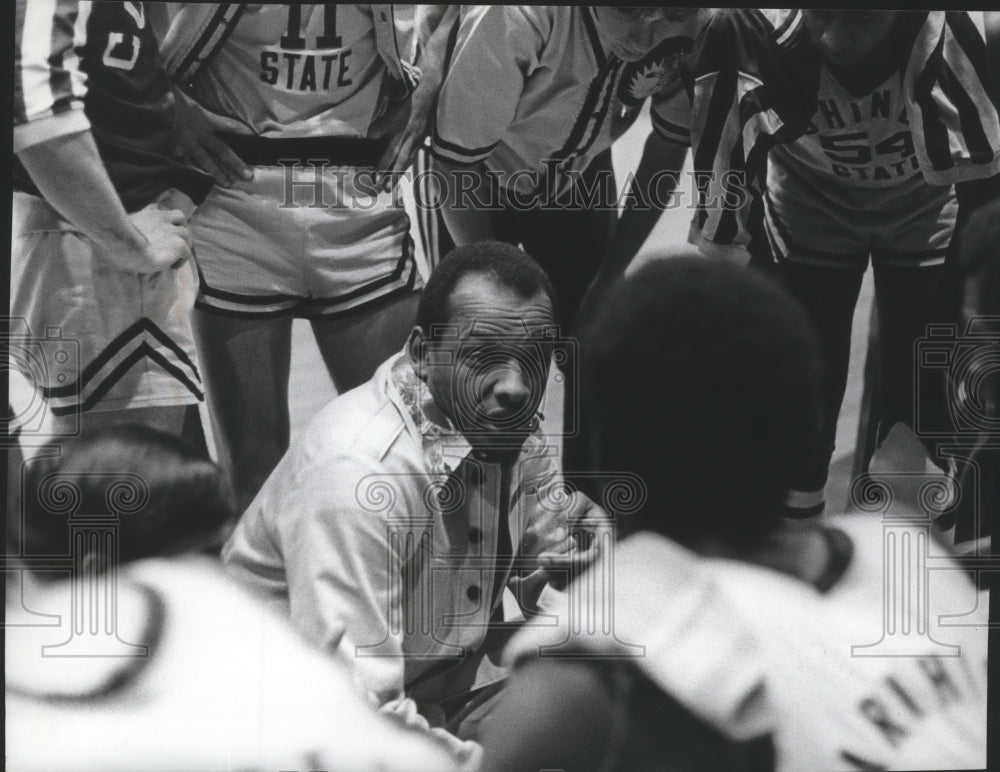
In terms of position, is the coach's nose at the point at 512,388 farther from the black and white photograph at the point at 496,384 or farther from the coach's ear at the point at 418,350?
the coach's ear at the point at 418,350

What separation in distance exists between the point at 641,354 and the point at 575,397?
0.25 meters

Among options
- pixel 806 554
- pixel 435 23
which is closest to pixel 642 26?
pixel 435 23

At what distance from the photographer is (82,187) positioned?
400cm

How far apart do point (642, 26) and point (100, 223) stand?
1818 millimetres

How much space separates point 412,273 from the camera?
162 inches

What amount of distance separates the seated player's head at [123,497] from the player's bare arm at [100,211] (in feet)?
1.78

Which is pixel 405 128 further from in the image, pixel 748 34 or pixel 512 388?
pixel 748 34

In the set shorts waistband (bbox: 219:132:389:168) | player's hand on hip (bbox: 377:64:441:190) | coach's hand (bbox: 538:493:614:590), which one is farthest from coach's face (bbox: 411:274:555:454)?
shorts waistband (bbox: 219:132:389:168)

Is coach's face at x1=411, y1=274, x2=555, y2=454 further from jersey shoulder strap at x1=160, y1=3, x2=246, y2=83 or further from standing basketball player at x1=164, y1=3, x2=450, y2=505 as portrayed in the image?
jersey shoulder strap at x1=160, y1=3, x2=246, y2=83

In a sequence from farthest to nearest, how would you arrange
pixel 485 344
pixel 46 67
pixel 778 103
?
pixel 778 103 < pixel 485 344 < pixel 46 67

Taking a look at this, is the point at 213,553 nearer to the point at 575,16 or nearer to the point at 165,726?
the point at 165,726

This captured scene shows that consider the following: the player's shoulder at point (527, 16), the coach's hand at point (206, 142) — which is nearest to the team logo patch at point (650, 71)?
the player's shoulder at point (527, 16)

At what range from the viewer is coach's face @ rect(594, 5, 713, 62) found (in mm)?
4094

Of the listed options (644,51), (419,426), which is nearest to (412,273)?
(419,426)
